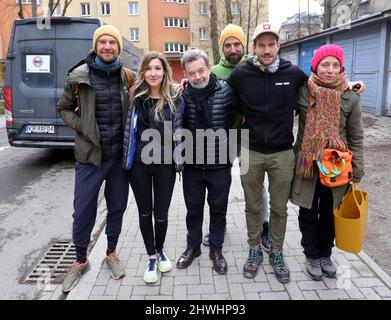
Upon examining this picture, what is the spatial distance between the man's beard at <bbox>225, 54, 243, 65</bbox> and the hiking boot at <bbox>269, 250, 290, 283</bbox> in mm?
1781

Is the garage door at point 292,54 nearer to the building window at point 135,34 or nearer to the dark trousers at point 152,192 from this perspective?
the dark trousers at point 152,192

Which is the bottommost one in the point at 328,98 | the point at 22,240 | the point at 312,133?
the point at 22,240

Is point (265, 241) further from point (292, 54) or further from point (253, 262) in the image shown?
point (292, 54)

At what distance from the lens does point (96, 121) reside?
3.05 metres

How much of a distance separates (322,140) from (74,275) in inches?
93.4

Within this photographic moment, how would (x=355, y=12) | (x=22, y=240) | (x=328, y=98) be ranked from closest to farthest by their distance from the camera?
(x=328, y=98)
(x=22, y=240)
(x=355, y=12)

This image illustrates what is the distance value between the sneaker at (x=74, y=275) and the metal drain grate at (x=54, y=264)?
183 millimetres

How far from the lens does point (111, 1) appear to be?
137ft

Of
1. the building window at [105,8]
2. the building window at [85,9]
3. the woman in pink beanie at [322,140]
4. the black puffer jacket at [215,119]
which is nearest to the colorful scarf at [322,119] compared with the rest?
the woman in pink beanie at [322,140]

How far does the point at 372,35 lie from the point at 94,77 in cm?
1295

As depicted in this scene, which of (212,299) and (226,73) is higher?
(226,73)

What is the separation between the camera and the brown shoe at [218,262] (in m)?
3.38
